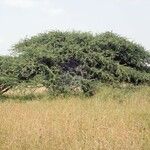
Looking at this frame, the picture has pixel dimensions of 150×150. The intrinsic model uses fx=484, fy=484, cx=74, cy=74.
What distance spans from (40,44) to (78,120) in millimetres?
9910

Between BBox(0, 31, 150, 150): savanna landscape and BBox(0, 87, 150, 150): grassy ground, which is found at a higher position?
BBox(0, 31, 150, 150): savanna landscape

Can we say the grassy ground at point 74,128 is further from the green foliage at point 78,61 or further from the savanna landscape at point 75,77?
the green foliage at point 78,61

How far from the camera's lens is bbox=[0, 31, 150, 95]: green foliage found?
19.2m

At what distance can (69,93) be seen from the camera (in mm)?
19078

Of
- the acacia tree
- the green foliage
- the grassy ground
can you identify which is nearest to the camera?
the grassy ground

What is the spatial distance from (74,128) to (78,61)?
10059 millimetres

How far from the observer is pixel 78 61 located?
20172 mm

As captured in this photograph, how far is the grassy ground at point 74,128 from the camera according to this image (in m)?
8.68

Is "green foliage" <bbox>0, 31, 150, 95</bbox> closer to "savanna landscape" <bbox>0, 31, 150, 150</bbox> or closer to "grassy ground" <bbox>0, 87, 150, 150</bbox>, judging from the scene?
"savanna landscape" <bbox>0, 31, 150, 150</bbox>

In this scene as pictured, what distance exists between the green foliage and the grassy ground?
398cm

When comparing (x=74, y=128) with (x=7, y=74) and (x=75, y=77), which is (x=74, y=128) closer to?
(x=75, y=77)

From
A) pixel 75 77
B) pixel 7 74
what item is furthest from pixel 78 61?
pixel 7 74

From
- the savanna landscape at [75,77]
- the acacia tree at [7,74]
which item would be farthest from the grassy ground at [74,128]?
the acacia tree at [7,74]

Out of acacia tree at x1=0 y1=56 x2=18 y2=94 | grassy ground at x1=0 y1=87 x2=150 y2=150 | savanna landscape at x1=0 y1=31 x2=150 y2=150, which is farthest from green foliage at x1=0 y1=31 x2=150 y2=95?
grassy ground at x1=0 y1=87 x2=150 y2=150
